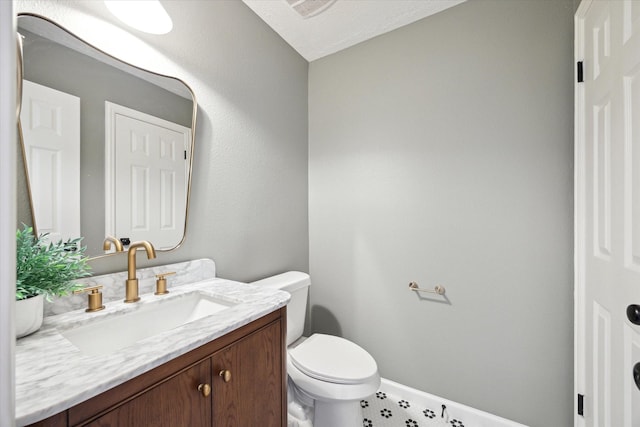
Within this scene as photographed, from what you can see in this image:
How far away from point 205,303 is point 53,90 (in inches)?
35.4

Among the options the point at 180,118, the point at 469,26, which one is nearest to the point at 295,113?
the point at 180,118

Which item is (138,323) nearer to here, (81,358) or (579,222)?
(81,358)

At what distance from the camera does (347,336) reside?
1882 millimetres

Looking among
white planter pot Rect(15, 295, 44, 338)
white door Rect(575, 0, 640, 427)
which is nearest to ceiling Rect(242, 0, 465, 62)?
white door Rect(575, 0, 640, 427)

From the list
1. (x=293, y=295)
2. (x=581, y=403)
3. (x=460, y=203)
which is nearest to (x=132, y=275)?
(x=293, y=295)

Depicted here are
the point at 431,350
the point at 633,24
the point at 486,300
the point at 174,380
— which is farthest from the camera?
the point at 431,350

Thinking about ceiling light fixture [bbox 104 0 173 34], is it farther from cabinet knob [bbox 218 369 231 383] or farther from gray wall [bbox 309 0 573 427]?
cabinet knob [bbox 218 369 231 383]

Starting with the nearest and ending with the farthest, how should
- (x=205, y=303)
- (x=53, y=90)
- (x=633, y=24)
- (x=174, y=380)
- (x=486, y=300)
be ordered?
(x=174, y=380), (x=633, y=24), (x=53, y=90), (x=205, y=303), (x=486, y=300)

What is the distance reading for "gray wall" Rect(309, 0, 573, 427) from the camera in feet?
4.30

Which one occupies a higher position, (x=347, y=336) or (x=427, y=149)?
(x=427, y=149)

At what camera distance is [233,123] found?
1.45 metres

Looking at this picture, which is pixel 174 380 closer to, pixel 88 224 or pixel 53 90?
pixel 88 224

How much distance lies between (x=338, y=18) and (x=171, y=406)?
2031 mm

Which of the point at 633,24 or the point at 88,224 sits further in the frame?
the point at 88,224
